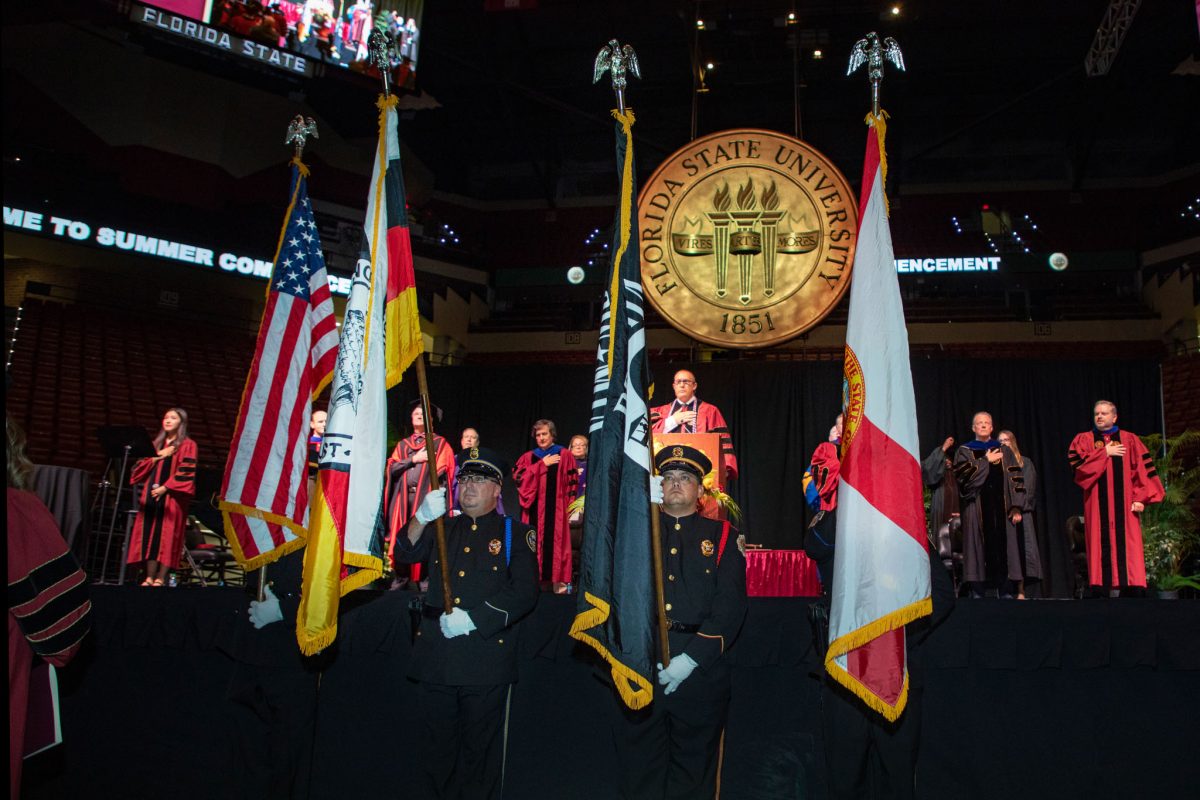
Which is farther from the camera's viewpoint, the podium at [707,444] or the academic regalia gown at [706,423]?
the academic regalia gown at [706,423]

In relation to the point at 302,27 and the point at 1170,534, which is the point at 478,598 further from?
the point at 302,27

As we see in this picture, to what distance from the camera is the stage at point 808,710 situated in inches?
185

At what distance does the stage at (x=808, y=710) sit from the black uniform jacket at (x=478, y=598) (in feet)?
1.93

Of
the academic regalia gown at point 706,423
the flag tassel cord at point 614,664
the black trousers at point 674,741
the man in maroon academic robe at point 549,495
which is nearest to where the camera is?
the flag tassel cord at point 614,664

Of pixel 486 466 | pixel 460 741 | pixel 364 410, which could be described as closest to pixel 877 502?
pixel 486 466

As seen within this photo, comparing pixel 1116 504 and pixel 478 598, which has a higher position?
pixel 1116 504

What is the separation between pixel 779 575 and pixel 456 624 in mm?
4406

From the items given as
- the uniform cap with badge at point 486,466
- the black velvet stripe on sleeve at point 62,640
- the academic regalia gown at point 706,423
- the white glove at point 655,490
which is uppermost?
the academic regalia gown at point 706,423

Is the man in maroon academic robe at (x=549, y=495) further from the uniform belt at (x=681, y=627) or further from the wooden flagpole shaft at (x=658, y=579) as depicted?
the wooden flagpole shaft at (x=658, y=579)

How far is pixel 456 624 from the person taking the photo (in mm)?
4016

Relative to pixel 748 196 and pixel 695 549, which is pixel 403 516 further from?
pixel 695 549

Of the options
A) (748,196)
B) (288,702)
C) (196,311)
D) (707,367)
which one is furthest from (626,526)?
(196,311)

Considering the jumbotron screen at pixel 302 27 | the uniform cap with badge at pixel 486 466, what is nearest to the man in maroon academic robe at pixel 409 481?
the uniform cap with badge at pixel 486 466

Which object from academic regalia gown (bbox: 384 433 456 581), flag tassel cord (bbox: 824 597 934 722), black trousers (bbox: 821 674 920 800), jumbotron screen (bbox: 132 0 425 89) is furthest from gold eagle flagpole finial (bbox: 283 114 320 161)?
jumbotron screen (bbox: 132 0 425 89)
